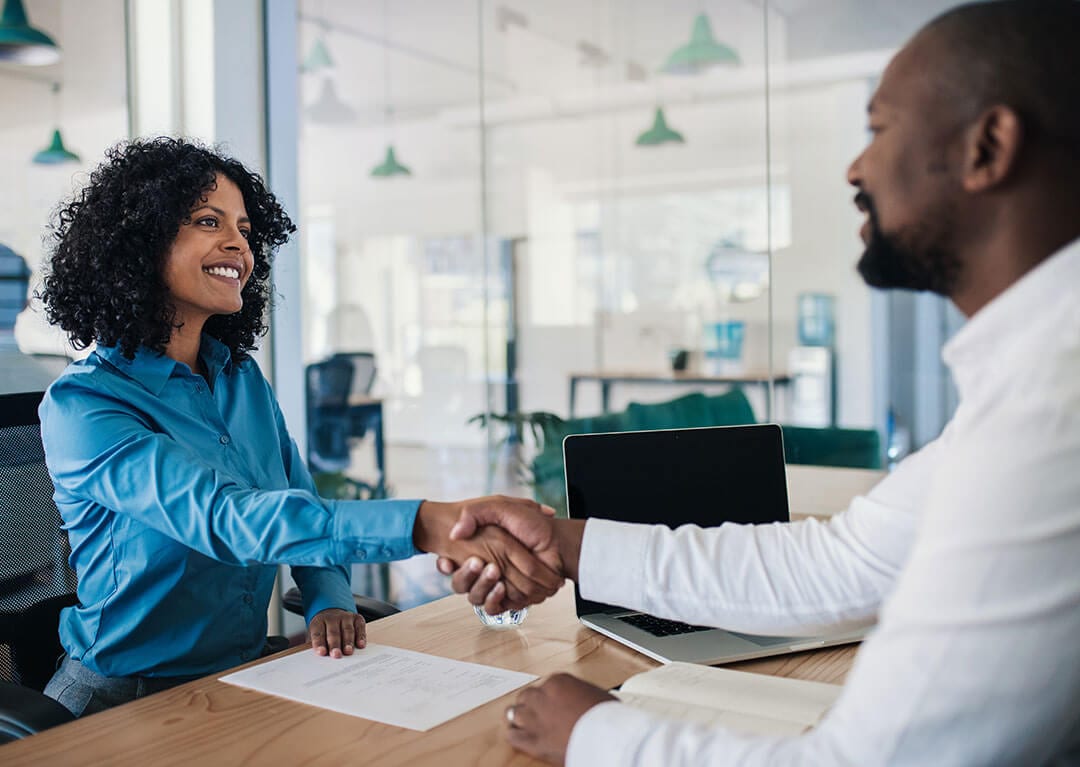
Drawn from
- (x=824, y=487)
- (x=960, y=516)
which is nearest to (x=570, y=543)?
(x=960, y=516)

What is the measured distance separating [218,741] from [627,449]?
2.50ft

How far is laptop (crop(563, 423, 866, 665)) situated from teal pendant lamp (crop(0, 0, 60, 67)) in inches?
74.1

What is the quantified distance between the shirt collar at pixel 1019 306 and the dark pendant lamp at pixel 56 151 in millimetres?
2419

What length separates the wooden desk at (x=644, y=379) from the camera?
166 inches

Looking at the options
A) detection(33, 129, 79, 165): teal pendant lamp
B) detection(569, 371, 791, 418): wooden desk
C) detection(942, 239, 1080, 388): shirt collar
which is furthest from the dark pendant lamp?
detection(942, 239, 1080, 388): shirt collar

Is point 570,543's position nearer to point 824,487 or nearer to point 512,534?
point 512,534

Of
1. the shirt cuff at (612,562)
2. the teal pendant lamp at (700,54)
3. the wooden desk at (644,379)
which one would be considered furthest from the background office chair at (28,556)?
the teal pendant lamp at (700,54)

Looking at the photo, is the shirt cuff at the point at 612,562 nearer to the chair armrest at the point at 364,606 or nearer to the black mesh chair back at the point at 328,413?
the chair armrest at the point at 364,606

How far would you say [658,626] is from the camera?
1524mm

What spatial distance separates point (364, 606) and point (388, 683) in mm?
608

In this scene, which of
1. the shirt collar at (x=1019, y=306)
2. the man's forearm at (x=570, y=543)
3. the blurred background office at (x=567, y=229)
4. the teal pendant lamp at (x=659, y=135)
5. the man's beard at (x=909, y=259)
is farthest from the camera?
the teal pendant lamp at (x=659, y=135)

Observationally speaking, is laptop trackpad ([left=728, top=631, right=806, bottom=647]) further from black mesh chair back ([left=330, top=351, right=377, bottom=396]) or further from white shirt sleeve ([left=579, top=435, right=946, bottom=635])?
black mesh chair back ([left=330, top=351, right=377, bottom=396])

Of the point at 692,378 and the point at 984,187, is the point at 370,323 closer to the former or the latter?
the point at 692,378

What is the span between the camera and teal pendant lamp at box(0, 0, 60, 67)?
2.55 m
